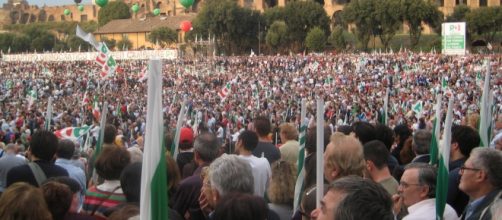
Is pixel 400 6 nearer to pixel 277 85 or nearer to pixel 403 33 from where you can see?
pixel 403 33

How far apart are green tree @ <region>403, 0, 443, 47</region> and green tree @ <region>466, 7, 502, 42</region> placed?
8.81 ft

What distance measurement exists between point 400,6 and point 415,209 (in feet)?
182

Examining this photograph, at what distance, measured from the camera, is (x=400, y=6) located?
58.8 m

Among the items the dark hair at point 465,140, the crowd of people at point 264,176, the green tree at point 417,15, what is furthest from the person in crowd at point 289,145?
the green tree at point 417,15

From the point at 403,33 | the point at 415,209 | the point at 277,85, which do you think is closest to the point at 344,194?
the point at 415,209

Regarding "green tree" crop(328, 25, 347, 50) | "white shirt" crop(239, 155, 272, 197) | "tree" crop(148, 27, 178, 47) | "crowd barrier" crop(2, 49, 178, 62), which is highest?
"tree" crop(148, 27, 178, 47)

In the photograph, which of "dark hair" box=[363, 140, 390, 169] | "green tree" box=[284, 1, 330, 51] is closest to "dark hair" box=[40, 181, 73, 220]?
"dark hair" box=[363, 140, 390, 169]

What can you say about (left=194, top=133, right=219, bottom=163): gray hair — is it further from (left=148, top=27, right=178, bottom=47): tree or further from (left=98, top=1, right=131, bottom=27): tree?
(left=98, top=1, right=131, bottom=27): tree

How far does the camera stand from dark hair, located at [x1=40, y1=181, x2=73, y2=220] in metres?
4.43

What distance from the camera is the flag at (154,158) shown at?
349cm

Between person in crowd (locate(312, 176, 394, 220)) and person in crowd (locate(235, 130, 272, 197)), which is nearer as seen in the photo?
person in crowd (locate(312, 176, 394, 220))

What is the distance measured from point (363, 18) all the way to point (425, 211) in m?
57.4

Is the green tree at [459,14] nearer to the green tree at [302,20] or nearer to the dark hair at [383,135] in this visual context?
the green tree at [302,20]

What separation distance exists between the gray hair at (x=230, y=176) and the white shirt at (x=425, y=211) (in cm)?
90
